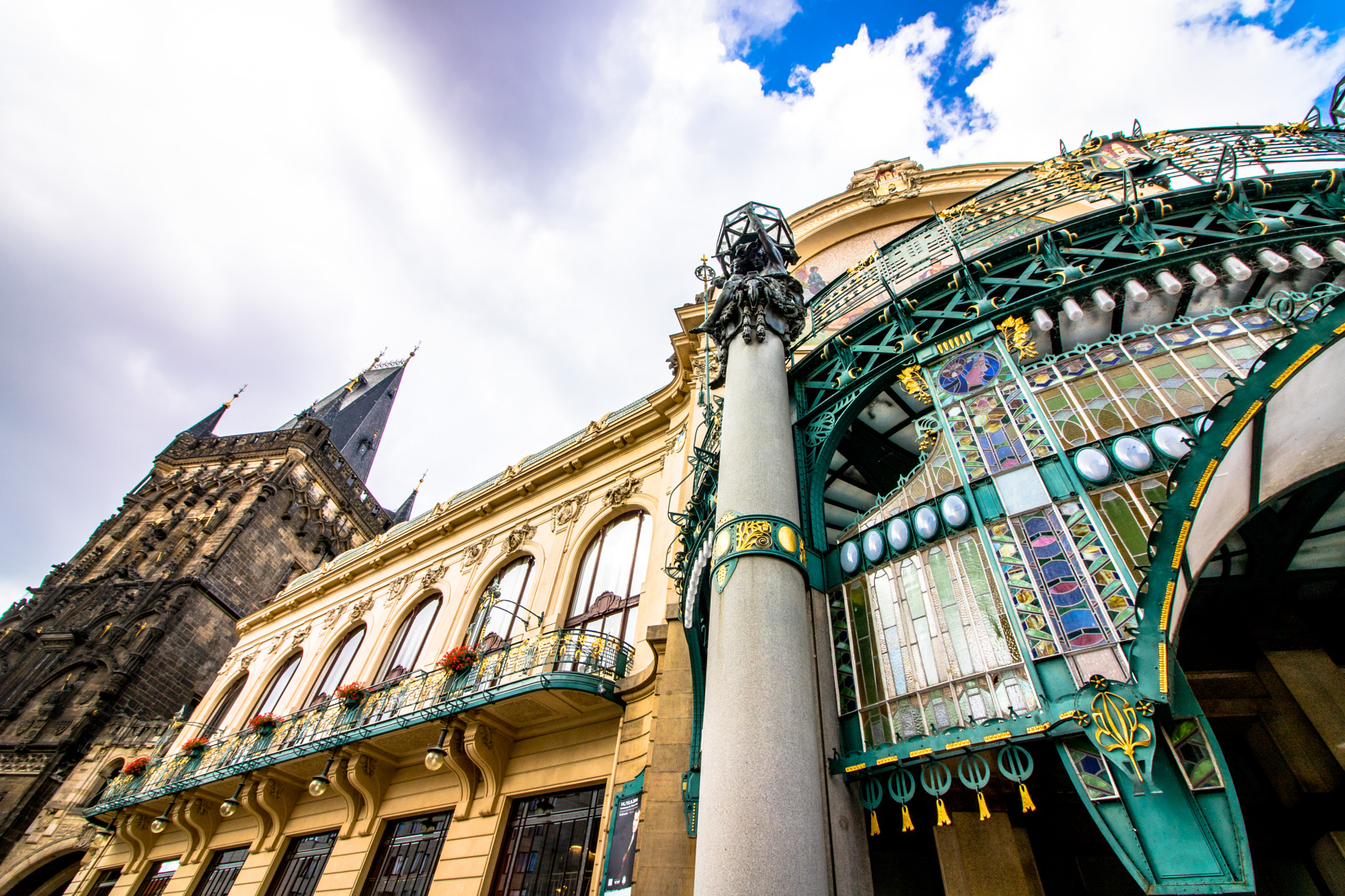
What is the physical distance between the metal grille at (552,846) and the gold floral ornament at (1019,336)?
8.94 m

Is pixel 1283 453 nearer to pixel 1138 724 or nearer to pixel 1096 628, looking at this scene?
pixel 1096 628

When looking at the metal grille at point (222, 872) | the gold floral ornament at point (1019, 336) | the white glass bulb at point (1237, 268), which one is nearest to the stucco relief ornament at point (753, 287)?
the gold floral ornament at point (1019, 336)

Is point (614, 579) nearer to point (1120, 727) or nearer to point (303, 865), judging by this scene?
point (303, 865)

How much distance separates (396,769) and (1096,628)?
13597mm

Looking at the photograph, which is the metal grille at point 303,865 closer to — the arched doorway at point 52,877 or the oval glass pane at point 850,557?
the oval glass pane at point 850,557

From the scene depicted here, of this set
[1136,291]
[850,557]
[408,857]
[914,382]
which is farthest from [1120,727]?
[408,857]

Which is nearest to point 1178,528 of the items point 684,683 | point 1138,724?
point 1138,724

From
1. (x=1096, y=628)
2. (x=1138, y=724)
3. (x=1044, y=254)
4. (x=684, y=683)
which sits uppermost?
(x=1044, y=254)

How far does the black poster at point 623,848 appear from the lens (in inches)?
305

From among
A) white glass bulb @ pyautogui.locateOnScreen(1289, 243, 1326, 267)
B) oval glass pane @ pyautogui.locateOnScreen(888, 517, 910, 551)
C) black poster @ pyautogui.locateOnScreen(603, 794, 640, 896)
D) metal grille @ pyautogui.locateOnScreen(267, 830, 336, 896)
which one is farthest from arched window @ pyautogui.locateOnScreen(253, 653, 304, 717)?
white glass bulb @ pyautogui.locateOnScreen(1289, 243, 1326, 267)

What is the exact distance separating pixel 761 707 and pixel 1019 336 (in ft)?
17.7

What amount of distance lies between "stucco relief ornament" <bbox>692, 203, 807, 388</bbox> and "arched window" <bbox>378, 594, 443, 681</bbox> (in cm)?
1183

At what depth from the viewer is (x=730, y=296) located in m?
10.1

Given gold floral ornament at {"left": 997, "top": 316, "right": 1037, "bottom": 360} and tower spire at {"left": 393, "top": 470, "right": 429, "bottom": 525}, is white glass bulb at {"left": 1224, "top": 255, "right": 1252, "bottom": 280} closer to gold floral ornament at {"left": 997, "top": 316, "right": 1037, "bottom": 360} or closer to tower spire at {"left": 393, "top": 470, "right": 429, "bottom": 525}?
gold floral ornament at {"left": 997, "top": 316, "right": 1037, "bottom": 360}
